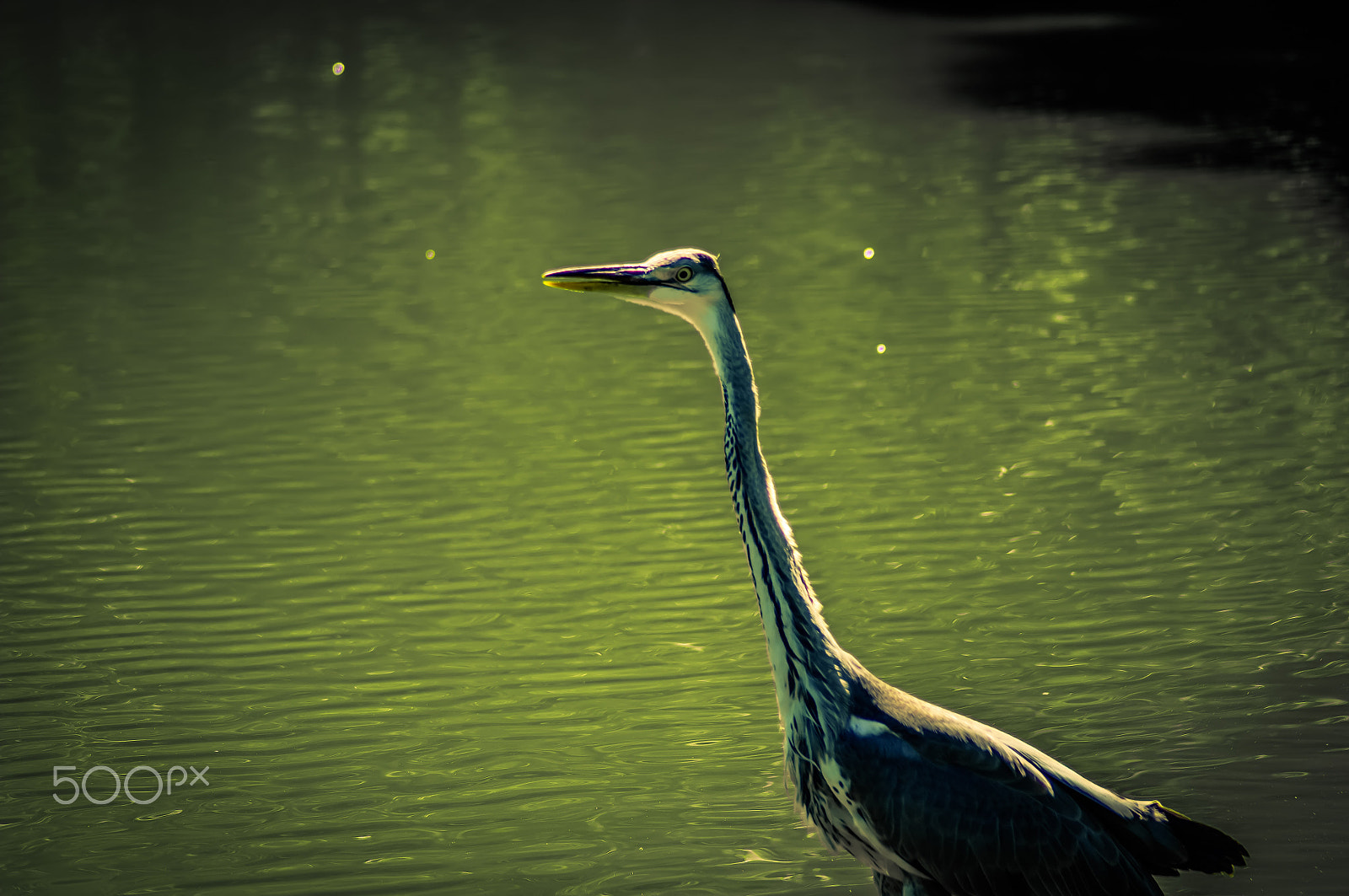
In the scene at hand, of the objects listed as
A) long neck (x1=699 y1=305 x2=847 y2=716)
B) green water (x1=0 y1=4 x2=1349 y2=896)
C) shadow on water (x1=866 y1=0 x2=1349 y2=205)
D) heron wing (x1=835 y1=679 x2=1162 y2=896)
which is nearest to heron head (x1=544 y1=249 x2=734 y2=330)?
long neck (x1=699 y1=305 x2=847 y2=716)

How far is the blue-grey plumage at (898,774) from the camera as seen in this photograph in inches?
149

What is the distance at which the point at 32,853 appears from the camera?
211 inches

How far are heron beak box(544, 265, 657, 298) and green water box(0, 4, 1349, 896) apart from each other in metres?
2.18

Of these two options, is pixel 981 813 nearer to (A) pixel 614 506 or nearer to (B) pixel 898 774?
(B) pixel 898 774

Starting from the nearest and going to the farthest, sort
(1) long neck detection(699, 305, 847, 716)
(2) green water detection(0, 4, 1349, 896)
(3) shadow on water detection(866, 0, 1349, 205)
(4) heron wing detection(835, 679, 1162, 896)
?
(4) heron wing detection(835, 679, 1162, 896), (1) long neck detection(699, 305, 847, 716), (2) green water detection(0, 4, 1349, 896), (3) shadow on water detection(866, 0, 1349, 205)

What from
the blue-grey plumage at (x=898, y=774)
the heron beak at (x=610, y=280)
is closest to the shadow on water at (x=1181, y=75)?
the blue-grey plumage at (x=898, y=774)

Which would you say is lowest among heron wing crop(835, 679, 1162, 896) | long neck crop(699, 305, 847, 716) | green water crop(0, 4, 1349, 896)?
green water crop(0, 4, 1349, 896)

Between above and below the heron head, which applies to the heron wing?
below

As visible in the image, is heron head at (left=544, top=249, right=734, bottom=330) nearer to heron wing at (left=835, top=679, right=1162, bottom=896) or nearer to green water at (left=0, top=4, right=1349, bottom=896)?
heron wing at (left=835, top=679, right=1162, bottom=896)

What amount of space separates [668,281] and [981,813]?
165 centimetres

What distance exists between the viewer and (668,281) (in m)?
4.05

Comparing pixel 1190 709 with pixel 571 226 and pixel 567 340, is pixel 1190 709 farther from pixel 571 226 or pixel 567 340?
pixel 571 226

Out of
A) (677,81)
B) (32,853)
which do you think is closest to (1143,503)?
(32,853)

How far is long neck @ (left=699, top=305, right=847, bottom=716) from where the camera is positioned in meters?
3.99
